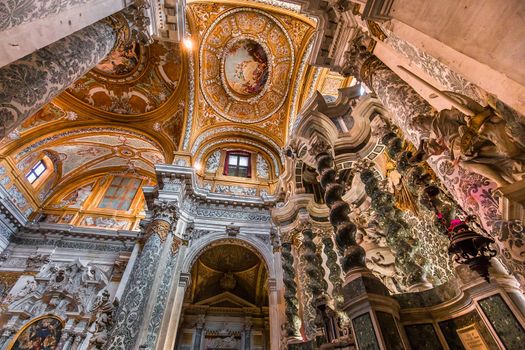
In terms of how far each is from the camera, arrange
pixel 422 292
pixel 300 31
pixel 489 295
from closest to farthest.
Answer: pixel 489 295 < pixel 422 292 < pixel 300 31

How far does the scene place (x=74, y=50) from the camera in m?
2.79

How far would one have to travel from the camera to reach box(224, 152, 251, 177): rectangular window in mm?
10648

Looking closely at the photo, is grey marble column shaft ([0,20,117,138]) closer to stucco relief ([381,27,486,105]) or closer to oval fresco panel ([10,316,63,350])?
stucco relief ([381,27,486,105])

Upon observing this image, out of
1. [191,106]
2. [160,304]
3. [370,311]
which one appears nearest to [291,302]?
[160,304]

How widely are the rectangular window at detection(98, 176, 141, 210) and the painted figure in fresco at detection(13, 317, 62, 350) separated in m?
4.97

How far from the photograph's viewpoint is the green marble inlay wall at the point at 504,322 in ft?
6.14

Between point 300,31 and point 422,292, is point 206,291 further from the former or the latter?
point 300,31

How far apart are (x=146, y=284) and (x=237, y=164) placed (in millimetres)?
6320

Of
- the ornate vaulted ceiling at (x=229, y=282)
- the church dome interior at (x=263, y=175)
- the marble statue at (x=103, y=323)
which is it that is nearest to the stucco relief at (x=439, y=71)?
the church dome interior at (x=263, y=175)

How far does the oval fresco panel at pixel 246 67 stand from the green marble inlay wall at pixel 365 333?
33.5ft

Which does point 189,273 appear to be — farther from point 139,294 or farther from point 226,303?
point 226,303

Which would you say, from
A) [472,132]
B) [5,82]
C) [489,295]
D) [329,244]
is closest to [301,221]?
[329,244]

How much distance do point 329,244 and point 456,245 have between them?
422cm

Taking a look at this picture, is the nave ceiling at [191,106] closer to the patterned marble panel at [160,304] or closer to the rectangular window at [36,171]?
the rectangular window at [36,171]
